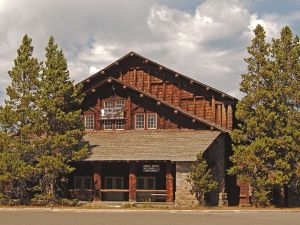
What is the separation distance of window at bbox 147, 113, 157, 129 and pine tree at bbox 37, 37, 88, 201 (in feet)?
22.3

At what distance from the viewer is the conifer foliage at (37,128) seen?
35.4m

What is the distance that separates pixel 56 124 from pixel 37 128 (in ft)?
5.08

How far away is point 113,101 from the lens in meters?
43.6

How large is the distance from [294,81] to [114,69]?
16.8 meters

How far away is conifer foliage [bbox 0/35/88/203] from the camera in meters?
35.4

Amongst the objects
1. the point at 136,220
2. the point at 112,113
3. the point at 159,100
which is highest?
the point at 159,100

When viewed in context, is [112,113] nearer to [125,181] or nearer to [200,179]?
[125,181]

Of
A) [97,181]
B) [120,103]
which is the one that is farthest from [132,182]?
[120,103]

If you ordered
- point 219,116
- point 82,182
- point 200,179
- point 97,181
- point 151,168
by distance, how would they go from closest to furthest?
point 200,179, point 97,181, point 151,168, point 219,116, point 82,182

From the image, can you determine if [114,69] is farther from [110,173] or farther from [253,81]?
[253,81]

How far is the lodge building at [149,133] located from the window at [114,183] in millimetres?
84

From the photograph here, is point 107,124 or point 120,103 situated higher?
point 120,103

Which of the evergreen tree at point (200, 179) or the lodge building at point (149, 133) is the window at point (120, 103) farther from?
the evergreen tree at point (200, 179)

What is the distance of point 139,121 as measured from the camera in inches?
1678
